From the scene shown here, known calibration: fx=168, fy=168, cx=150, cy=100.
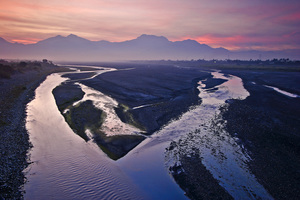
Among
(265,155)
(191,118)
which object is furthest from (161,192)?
(191,118)

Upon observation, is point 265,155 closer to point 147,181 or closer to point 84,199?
point 147,181

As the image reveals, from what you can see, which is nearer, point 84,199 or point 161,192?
point 84,199

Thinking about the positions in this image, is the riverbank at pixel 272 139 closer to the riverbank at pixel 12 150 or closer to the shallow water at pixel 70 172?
the shallow water at pixel 70 172

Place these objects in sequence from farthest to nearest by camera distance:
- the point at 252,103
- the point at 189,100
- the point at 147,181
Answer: the point at 189,100 < the point at 252,103 < the point at 147,181

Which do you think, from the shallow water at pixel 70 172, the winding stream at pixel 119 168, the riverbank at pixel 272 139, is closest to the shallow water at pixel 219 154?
the winding stream at pixel 119 168

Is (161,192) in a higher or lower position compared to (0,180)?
lower

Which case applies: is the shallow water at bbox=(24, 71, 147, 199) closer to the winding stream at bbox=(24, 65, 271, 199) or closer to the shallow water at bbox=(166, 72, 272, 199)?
the winding stream at bbox=(24, 65, 271, 199)

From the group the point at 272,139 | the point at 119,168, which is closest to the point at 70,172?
the point at 119,168

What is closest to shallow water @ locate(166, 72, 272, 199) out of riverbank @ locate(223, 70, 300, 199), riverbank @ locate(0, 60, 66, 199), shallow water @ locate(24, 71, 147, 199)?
riverbank @ locate(223, 70, 300, 199)
